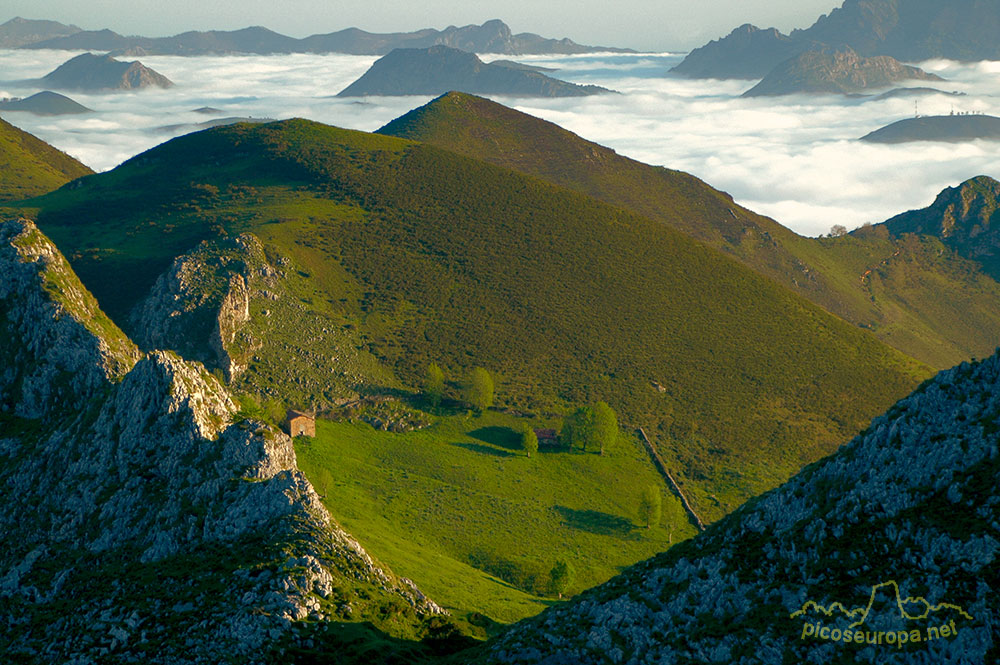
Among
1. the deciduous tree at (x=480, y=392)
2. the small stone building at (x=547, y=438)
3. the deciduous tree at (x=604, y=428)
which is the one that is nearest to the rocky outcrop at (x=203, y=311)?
the deciduous tree at (x=480, y=392)

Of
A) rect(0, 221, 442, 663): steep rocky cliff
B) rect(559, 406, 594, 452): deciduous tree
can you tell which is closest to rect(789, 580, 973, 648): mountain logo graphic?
rect(0, 221, 442, 663): steep rocky cliff

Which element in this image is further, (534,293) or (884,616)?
(534,293)

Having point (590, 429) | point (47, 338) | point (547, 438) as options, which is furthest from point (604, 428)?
Answer: point (47, 338)

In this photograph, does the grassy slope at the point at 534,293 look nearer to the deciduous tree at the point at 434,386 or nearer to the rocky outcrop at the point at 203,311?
the deciduous tree at the point at 434,386

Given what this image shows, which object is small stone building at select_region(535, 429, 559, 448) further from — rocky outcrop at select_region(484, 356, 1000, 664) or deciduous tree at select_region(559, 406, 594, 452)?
rocky outcrop at select_region(484, 356, 1000, 664)

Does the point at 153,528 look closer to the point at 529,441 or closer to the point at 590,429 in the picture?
the point at 529,441

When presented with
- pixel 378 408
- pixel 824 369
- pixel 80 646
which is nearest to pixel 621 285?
pixel 824 369
